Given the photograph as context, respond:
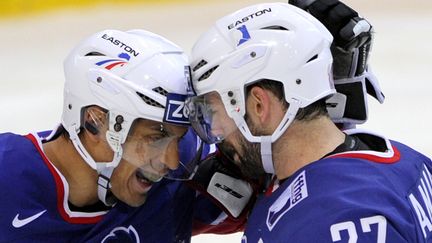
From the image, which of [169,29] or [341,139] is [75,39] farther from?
[341,139]

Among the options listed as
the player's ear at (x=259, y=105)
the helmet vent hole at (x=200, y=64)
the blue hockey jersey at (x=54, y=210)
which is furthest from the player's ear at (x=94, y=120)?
the player's ear at (x=259, y=105)

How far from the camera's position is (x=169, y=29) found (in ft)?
15.3

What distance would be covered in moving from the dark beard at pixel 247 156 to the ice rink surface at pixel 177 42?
1735 millimetres

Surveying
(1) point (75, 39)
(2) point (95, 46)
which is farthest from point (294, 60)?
(1) point (75, 39)

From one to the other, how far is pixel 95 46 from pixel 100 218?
39 cm

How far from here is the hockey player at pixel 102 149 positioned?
1.77 meters

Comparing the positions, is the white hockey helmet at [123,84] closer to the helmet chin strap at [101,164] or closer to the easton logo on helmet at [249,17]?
the helmet chin strap at [101,164]

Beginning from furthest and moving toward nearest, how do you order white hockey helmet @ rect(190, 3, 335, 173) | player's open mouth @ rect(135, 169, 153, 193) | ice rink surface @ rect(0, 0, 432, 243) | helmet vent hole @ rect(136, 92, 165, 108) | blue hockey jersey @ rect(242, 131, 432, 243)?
ice rink surface @ rect(0, 0, 432, 243) < player's open mouth @ rect(135, 169, 153, 193) < helmet vent hole @ rect(136, 92, 165, 108) < white hockey helmet @ rect(190, 3, 335, 173) < blue hockey jersey @ rect(242, 131, 432, 243)

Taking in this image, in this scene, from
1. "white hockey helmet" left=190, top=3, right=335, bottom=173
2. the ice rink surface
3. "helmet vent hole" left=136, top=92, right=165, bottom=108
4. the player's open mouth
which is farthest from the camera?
the ice rink surface

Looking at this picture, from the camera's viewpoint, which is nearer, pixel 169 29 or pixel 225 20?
pixel 225 20

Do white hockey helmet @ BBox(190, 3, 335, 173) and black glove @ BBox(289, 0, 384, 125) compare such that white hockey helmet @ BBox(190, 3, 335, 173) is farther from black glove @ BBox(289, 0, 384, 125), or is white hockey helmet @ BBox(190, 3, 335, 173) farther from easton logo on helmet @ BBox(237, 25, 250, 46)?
black glove @ BBox(289, 0, 384, 125)

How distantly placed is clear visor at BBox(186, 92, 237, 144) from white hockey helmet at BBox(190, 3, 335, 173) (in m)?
0.03

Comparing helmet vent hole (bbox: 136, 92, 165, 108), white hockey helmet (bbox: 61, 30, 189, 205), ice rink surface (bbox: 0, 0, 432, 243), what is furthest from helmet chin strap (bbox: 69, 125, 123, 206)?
ice rink surface (bbox: 0, 0, 432, 243)

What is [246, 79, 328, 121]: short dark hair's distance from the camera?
5.32 ft
